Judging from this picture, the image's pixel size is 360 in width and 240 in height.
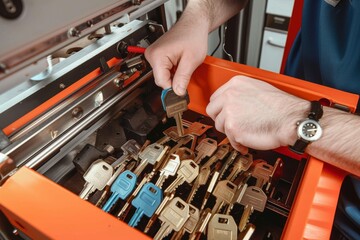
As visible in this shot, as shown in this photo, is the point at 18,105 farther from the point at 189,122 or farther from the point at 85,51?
the point at 189,122

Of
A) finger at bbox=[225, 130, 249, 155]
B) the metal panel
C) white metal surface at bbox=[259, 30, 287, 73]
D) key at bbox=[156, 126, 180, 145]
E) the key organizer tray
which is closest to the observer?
the metal panel

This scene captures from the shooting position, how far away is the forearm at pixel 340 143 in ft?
1.73

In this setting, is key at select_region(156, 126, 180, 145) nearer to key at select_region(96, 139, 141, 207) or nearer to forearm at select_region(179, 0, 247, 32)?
key at select_region(96, 139, 141, 207)

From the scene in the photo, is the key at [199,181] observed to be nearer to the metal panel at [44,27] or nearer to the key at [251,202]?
the key at [251,202]

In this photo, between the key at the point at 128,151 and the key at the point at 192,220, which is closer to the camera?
the key at the point at 192,220

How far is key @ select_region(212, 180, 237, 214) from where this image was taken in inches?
25.3

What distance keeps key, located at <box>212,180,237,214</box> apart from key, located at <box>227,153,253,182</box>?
0.03m

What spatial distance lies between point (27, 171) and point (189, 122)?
0.45 metres

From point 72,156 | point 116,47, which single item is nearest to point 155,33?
point 116,47

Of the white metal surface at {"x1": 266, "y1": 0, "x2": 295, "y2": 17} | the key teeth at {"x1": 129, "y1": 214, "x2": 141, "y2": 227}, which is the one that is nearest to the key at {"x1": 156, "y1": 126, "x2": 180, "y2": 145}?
the key teeth at {"x1": 129, "y1": 214, "x2": 141, "y2": 227}

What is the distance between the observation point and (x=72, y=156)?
71cm

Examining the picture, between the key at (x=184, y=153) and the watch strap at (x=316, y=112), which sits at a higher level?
the watch strap at (x=316, y=112)

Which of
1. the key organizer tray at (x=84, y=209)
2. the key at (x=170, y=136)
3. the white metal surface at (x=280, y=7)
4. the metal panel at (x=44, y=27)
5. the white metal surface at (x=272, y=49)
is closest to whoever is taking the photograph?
the metal panel at (x=44, y=27)

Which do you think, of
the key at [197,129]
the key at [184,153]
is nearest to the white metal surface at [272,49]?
the key at [197,129]
